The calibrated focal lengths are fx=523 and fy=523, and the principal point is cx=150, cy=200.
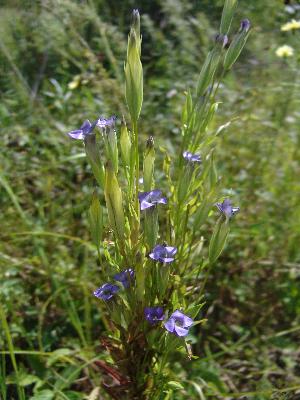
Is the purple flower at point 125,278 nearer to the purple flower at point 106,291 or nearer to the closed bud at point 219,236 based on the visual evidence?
the purple flower at point 106,291

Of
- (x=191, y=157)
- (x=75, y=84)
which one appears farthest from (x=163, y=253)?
(x=75, y=84)

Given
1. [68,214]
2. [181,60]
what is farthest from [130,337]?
[181,60]

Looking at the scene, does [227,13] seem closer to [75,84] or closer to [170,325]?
[170,325]

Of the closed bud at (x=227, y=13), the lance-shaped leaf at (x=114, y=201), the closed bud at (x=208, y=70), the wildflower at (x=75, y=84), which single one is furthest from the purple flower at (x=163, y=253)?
the wildflower at (x=75, y=84)

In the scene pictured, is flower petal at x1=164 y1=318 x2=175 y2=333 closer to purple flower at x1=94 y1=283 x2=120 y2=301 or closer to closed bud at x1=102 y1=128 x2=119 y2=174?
purple flower at x1=94 y1=283 x2=120 y2=301

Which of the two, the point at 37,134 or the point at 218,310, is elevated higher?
the point at 37,134

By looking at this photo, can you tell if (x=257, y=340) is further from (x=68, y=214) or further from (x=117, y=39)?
(x=117, y=39)
